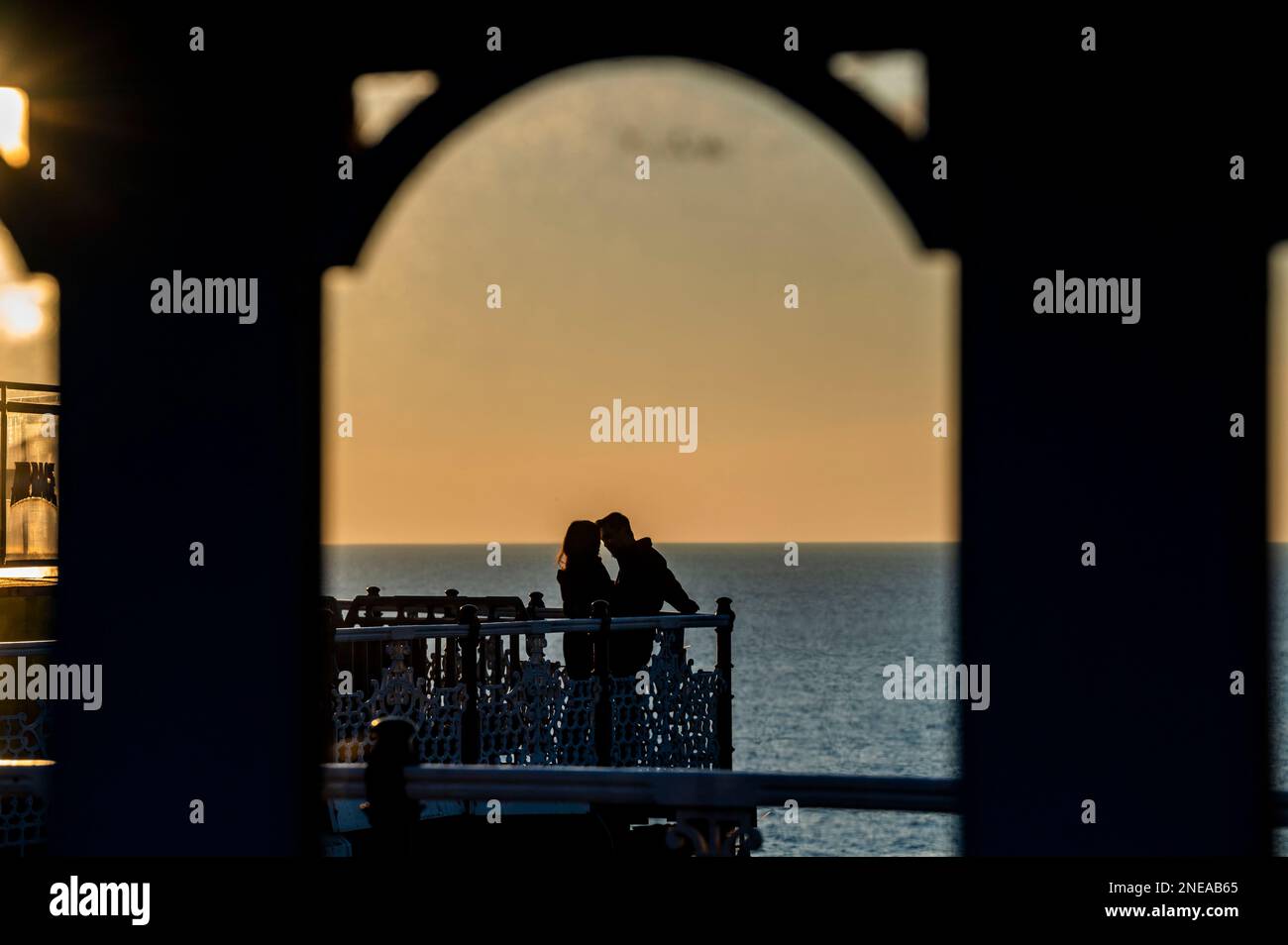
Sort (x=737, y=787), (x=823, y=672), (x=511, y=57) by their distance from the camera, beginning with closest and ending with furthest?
1. (x=737, y=787)
2. (x=511, y=57)
3. (x=823, y=672)

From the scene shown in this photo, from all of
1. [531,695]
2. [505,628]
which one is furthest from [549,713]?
[505,628]

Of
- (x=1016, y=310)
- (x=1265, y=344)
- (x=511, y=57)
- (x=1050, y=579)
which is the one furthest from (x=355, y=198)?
(x=1265, y=344)

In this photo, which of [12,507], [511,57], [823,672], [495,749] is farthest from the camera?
[823,672]

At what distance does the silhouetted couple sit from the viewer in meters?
11.1

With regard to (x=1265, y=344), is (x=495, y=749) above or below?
below

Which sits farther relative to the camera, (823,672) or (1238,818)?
(823,672)

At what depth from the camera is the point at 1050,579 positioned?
13.7 ft

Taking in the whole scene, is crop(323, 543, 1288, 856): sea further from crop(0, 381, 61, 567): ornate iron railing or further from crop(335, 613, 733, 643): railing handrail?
crop(0, 381, 61, 567): ornate iron railing

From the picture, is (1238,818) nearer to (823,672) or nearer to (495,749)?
(495,749)

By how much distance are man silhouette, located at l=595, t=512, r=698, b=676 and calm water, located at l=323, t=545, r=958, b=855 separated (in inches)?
81.2

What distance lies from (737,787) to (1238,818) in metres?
1.30

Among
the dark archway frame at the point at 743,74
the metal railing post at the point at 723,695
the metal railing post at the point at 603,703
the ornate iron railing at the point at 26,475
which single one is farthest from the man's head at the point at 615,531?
the dark archway frame at the point at 743,74

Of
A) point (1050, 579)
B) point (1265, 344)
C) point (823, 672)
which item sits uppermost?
point (1265, 344)

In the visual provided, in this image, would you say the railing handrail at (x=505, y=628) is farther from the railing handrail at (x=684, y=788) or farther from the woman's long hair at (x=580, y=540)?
the railing handrail at (x=684, y=788)
